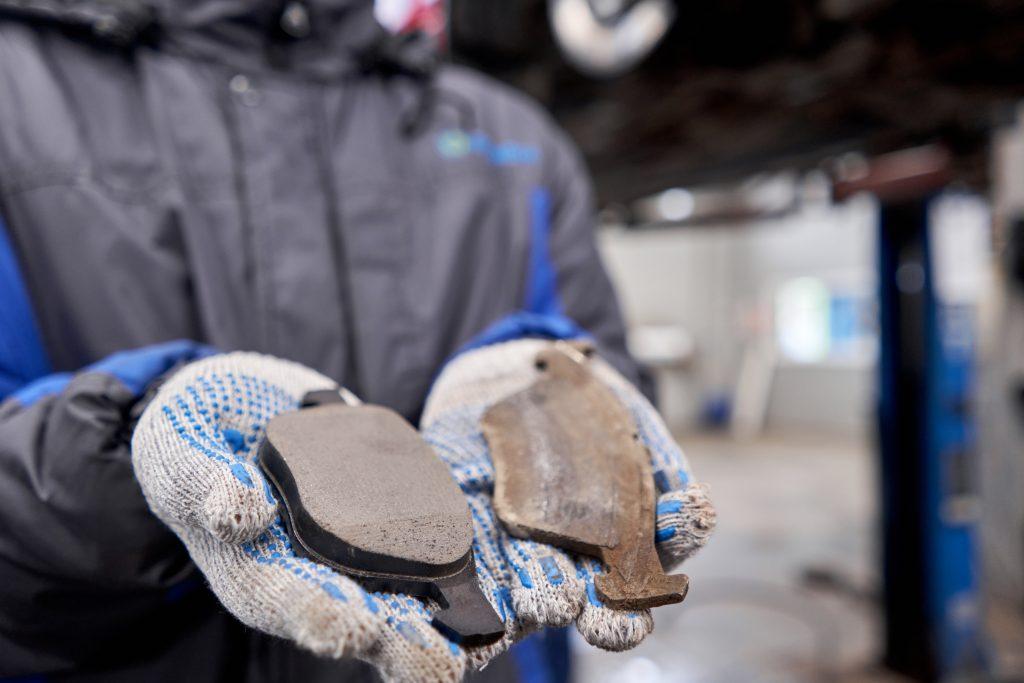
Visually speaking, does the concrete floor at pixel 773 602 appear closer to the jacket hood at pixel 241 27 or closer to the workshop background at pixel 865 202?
the workshop background at pixel 865 202

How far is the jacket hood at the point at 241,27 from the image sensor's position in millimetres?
518

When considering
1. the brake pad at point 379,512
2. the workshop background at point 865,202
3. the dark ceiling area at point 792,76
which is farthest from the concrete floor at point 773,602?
the dark ceiling area at point 792,76

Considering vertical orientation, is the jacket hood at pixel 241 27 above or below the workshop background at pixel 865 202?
above

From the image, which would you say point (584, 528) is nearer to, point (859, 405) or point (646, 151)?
point (646, 151)

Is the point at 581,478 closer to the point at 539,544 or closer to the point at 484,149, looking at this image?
the point at 539,544

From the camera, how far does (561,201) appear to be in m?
0.73

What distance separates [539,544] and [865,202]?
84.3 inches

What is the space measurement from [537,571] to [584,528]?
4 cm

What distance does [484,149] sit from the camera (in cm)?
69

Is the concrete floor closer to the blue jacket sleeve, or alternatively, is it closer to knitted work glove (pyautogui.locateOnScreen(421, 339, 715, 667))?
knitted work glove (pyautogui.locateOnScreen(421, 339, 715, 667))

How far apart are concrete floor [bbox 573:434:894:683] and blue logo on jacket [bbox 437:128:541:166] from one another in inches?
21.3

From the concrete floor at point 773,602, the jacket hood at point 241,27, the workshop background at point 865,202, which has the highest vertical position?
the jacket hood at point 241,27

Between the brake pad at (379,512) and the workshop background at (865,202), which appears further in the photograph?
the workshop background at (865,202)

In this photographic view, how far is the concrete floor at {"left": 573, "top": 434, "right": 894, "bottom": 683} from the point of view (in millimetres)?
1761
